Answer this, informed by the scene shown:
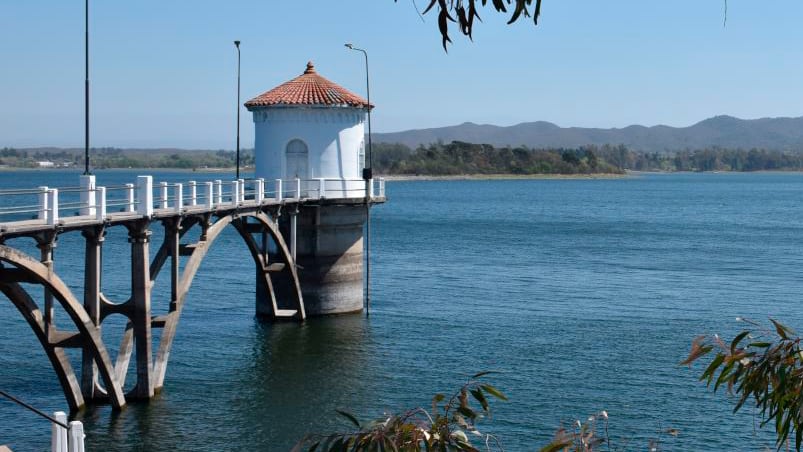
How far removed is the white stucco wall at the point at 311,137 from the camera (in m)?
34.7

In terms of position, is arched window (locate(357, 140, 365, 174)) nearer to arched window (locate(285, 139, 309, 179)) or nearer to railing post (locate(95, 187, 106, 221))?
arched window (locate(285, 139, 309, 179))

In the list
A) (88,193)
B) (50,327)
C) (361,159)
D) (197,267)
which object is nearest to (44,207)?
(88,193)

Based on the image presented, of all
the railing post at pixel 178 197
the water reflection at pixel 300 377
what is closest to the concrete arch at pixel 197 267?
the railing post at pixel 178 197

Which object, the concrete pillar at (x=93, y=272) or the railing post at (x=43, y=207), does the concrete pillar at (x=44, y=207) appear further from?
the concrete pillar at (x=93, y=272)

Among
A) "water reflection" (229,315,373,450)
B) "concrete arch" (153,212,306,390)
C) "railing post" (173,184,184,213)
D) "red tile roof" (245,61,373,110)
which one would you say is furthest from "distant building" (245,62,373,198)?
"railing post" (173,184,184,213)

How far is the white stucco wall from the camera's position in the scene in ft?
114

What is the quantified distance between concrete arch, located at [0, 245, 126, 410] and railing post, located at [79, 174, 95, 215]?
174 centimetres

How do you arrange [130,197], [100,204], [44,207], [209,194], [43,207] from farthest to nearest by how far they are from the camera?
[209,194] → [130,197] → [100,204] → [43,207] → [44,207]

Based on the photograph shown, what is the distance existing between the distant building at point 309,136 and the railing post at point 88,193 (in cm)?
1315

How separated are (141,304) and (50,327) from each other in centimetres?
251

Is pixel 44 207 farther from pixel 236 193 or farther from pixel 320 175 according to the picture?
pixel 320 175

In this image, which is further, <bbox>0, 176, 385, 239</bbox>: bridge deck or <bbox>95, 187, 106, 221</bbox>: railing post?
<bbox>95, 187, 106, 221</bbox>: railing post

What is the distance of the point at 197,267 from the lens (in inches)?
1057

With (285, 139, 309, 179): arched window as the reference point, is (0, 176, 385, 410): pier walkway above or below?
below
